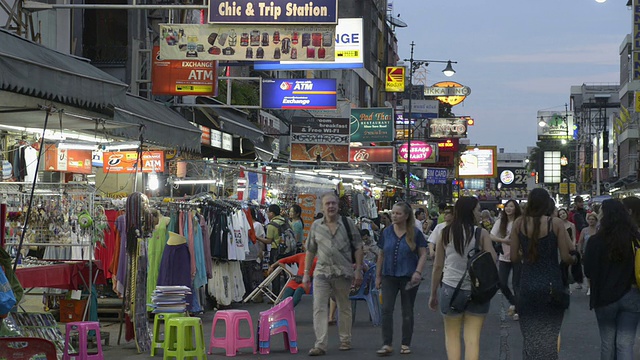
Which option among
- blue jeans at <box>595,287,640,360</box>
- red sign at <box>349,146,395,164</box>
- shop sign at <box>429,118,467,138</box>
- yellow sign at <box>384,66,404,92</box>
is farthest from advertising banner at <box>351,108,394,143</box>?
shop sign at <box>429,118,467,138</box>

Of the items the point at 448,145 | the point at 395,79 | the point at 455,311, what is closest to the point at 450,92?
the point at 448,145

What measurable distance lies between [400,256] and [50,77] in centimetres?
440

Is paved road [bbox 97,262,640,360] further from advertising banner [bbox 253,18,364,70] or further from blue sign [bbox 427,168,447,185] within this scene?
blue sign [bbox 427,168,447,185]

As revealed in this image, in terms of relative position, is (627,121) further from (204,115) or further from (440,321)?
(440,321)

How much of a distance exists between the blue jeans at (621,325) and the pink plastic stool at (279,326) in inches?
182

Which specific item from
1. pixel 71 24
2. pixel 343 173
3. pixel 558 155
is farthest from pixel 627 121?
pixel 71 24

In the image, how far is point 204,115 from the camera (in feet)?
88.3

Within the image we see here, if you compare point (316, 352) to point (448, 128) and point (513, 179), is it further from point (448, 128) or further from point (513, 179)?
point (513, 179)

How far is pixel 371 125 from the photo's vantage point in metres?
41.0

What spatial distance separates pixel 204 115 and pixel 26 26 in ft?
35.5

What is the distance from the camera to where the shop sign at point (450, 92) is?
78375 mm

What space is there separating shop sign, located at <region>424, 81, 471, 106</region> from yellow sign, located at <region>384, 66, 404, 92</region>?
17080 millimetres

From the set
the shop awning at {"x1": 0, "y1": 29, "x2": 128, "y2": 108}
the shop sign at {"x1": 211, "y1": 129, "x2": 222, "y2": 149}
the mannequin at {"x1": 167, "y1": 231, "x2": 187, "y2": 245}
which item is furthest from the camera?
the shop sign at {"x1": 211, "y1": 129, "x2": 222, "y2": 149}

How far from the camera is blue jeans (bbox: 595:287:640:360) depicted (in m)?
8.88
